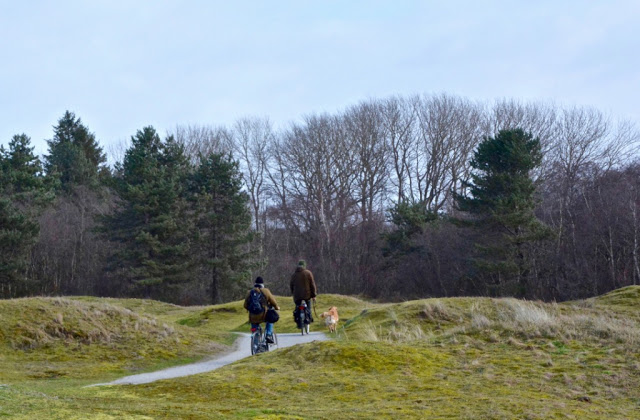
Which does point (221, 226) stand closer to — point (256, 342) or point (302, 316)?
point (302, 316)

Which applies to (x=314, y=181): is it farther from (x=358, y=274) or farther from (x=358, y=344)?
(x=358, y=344)

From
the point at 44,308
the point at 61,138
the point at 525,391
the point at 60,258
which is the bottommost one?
the point at 525,391

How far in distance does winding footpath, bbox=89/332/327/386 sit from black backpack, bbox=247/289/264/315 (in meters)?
1.29

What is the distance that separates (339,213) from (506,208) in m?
24.2

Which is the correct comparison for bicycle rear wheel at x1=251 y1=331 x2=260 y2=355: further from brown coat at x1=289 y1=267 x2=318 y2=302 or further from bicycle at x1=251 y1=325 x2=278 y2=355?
brown coat at x1=289 y1=267 x2=318 y2=302

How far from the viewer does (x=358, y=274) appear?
63.6 meters

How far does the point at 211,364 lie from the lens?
1453cm

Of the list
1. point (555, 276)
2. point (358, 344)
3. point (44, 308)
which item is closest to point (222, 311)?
point (44, 308)

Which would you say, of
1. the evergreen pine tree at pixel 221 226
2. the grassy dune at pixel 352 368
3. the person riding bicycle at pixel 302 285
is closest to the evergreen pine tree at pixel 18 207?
the evergreen pine tree at pixel 221 226

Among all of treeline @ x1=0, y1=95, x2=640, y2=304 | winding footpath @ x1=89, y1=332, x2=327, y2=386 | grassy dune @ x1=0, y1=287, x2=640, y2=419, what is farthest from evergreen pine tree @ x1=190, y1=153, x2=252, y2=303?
grassy dune @ x1=0, y1=287, x2=640, y2=419

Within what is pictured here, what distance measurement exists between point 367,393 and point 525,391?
7.56 feet

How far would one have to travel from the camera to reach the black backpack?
14828 millimetres

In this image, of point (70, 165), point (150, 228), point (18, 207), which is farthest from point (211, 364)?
point (70, 165)

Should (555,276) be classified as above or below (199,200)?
below
